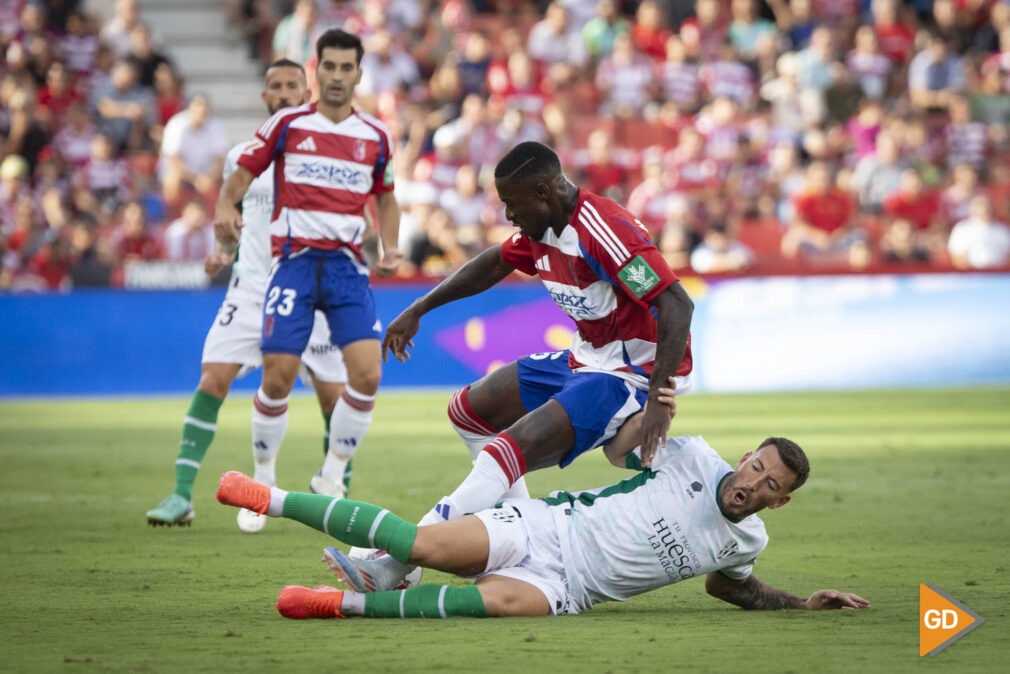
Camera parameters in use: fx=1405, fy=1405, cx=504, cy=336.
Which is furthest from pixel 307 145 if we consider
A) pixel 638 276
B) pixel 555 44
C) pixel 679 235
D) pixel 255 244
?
pixel 555 44

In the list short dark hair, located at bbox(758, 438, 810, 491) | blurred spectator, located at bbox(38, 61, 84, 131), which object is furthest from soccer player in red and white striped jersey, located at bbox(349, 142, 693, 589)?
blurred spectator, located at bbox(38, 61, 84, 131)

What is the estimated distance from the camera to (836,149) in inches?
806

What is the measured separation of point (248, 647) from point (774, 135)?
56.8ft

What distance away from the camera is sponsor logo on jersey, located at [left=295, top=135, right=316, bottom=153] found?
25.2 feet

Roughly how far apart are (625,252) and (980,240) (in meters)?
14.2

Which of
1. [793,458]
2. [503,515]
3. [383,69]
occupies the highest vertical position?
[383,69]

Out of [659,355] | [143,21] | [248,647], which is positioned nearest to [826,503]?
[659,355]

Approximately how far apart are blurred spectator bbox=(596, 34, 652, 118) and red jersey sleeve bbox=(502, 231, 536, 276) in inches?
590

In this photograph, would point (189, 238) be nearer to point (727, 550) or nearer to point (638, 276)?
point (638, 276)

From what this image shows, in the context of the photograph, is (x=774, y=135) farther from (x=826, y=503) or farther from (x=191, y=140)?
(x=826, y=503)

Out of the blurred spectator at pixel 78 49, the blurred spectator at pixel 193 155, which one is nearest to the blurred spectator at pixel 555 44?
the blurred spectator at pixel 193 155

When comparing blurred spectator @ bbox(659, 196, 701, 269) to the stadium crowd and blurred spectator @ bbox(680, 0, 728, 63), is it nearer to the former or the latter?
the stadium crowd

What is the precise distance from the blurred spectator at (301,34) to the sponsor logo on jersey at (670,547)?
15.2 m

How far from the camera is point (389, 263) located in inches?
310
